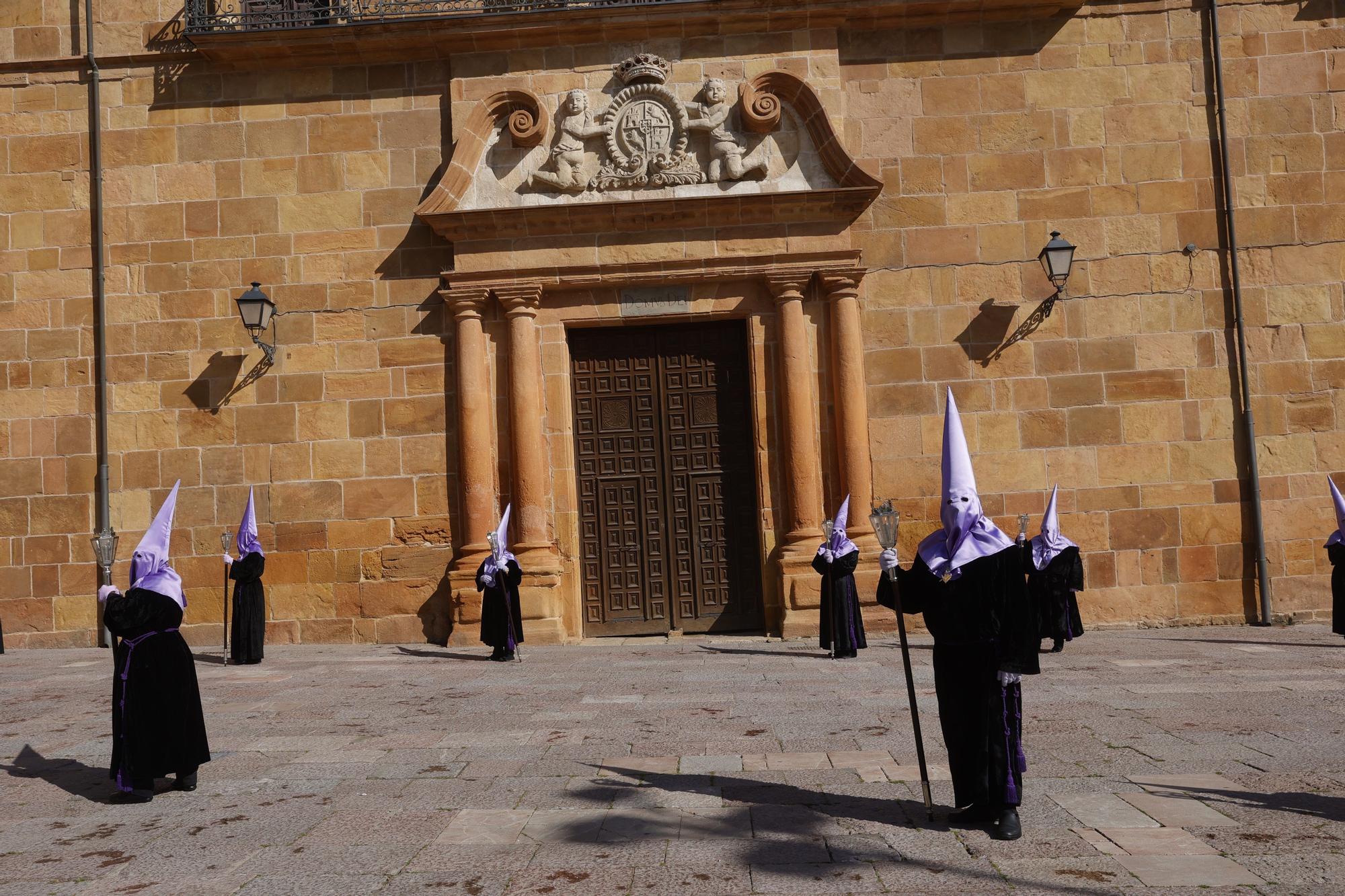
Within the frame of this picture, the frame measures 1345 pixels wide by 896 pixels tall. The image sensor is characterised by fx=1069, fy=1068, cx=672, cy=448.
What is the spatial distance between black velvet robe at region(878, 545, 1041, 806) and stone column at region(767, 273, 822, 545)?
7.29 m

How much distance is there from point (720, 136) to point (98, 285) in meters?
7.73

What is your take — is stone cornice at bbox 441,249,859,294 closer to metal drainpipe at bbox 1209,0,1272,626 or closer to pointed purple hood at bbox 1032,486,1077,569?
pointed purple hood at bbox 1032,486,1077,569

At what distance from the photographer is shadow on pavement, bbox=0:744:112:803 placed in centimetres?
572

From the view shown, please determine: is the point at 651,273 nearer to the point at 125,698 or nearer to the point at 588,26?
the point at 588,26

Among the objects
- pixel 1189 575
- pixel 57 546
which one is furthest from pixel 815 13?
pixel 57 546

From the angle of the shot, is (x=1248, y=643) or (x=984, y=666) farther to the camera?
(x=1248, y=643)

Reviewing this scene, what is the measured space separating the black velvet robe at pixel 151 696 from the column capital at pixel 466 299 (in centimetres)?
700

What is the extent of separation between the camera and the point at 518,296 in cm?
1254

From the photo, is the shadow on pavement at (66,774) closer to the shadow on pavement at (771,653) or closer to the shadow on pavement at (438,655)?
the shadow on pavement at (438,655)

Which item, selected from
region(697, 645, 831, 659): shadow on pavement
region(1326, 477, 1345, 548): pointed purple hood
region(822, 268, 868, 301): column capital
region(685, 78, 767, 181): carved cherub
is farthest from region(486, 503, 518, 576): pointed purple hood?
region(1326, 477, 1345, 548): pointed purple hood

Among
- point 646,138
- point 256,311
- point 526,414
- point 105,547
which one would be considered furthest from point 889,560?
point 256,311

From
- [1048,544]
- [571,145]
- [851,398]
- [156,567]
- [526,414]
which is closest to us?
[156,567]

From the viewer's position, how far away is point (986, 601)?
15.4ft

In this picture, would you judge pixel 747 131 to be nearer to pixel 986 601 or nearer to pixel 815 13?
pixel 815 13
